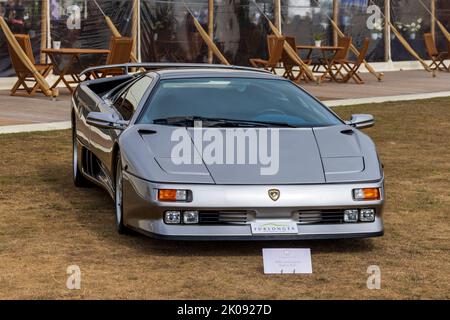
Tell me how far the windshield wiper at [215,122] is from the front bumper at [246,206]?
2.90ft

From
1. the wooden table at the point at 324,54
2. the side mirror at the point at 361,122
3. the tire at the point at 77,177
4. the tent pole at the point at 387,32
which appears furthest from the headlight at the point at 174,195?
the tent pole at the point at 387,32

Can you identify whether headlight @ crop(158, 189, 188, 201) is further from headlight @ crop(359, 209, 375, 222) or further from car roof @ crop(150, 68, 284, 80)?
car roof @ crop(150, 68, 284, 80)

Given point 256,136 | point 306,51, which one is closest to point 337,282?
point 256,136

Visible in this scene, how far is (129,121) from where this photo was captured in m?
8.57

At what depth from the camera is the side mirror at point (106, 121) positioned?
8523 mm

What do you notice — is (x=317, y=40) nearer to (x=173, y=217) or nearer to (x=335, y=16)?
(x=335, y=16)

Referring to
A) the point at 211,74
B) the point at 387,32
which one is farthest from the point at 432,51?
the point at 211,74

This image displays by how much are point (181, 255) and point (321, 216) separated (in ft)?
3.15

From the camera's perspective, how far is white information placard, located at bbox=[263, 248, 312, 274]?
7.16 m

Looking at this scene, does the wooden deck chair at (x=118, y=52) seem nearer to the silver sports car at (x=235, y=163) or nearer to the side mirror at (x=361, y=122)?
the silver sports car at (x=235, y=163)

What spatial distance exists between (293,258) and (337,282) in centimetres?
43

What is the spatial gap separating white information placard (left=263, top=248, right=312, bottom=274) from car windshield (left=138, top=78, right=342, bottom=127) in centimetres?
140
